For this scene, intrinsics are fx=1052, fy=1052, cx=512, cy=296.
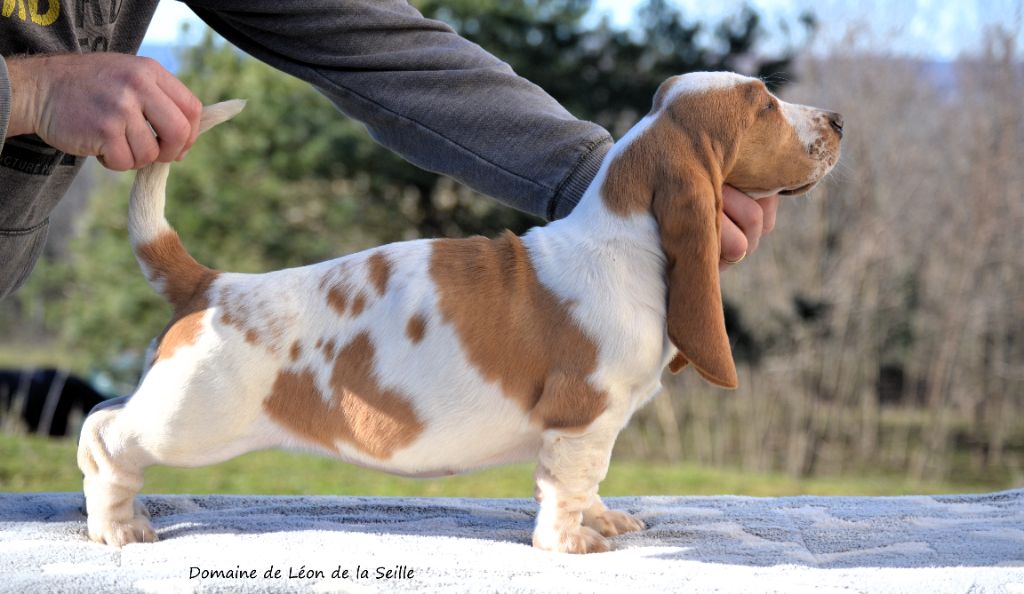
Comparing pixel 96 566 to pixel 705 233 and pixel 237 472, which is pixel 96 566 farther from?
pixel 237 472

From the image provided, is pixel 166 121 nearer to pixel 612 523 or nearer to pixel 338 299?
pixel 338 299

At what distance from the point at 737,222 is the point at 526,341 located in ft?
1.99

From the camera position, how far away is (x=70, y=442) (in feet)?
28.3

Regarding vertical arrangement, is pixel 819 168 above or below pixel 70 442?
above

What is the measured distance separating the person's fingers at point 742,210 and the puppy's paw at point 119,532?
151 centimetres

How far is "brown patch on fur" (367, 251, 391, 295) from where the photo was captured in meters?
2.30

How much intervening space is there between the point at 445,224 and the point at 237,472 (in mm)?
4128

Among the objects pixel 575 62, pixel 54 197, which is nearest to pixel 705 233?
pixel 54 197

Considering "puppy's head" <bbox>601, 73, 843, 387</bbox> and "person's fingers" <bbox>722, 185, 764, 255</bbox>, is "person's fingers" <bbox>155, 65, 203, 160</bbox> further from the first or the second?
"person's fingers" <bbox>722, 185, 764, 255</bbox>

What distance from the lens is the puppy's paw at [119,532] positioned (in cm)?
234

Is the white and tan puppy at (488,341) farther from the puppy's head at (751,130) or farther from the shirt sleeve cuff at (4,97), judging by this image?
the shirt sleeve cuff at (4,97)

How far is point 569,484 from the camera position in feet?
7.36

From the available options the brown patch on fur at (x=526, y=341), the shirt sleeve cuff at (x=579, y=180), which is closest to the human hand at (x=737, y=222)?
the shirt sleeve cuff at (x=579, y=180)

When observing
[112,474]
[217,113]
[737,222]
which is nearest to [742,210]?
[737,222]
